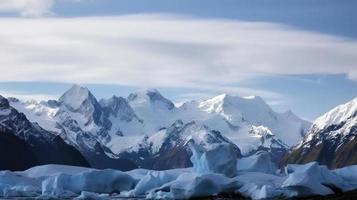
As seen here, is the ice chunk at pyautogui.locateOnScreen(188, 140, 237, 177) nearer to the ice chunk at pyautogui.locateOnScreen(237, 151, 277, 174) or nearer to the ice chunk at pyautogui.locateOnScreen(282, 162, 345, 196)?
the ice chunk at pyautogui.locateOnScreen(237, 151, 277, 174)

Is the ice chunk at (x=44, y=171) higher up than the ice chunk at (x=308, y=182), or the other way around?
the ice chunk at (x=308, y=182)

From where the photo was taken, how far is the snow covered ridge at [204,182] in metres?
74.1

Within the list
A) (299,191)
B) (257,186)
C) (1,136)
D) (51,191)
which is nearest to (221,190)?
(257,186)

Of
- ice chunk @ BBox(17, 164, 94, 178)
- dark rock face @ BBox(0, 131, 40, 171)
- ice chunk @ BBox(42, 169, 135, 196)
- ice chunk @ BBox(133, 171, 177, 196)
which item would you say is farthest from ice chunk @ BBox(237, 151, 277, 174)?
dark rock face @ BBox(0, 131, 40, 171)

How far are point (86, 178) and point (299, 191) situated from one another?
121 ft

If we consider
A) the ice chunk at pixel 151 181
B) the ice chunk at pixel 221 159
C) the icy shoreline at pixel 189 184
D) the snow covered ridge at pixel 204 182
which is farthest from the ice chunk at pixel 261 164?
the ice chunk at pixel 151 181

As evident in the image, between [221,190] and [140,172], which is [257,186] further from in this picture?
[140,172]

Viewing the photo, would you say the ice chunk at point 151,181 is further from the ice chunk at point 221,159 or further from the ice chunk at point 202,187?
the ice chunk at point 202,187

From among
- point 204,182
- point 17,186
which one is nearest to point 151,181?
point 204,182

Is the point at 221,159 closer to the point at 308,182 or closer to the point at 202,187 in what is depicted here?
the point at 202,187

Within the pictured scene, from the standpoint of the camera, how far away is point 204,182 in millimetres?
78000

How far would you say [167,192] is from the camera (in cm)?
8475

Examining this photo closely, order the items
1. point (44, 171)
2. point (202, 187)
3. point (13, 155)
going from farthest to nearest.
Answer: point (13, 155)
point (44, 171)
point (202, 187)

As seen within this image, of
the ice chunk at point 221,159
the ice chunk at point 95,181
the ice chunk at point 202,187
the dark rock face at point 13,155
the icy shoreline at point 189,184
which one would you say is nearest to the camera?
the icy shoreline at point 189,184
